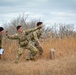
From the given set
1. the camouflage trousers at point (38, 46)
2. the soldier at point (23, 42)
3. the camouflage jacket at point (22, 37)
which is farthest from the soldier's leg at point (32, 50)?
the camouflage trousers at point (38, 46)

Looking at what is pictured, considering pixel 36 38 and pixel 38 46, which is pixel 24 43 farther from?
pixel 38 46

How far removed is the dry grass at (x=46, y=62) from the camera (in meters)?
10.8

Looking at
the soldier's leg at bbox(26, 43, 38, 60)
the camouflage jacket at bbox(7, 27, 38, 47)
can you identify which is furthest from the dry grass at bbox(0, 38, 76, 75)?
the camouflage jacket at bbox(7, 27, 38, 47)

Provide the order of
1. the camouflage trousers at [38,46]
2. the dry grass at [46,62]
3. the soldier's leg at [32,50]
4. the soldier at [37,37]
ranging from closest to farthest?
1. the dry grass at [46,62]
2. the soldier's leg at [32,50]
3. the soldier at [37,37]
4. the camouflage trousers at [38,46]

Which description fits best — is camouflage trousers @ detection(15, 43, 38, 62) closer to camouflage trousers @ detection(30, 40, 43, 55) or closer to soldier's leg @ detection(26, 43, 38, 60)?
soldier's leg @ detection(26, 43, 38, 60)

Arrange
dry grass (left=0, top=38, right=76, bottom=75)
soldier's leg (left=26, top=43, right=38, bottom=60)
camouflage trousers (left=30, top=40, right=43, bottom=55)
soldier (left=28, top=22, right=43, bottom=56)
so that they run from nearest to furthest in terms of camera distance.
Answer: dry grass (left=0, top=38, right=76, bottom=75) → soldier's leg (left=26, top=43, right=38, bottom=60) → soldier (left=28, top=22, right=43, bottom=56) → camouflage trousers (left=30, top=40, right=43, bottom=55)

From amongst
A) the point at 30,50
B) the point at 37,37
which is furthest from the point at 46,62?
the point at 37,37

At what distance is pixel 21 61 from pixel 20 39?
3.27 ft

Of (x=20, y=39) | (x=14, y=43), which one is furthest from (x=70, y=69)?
(x=14, y=43)

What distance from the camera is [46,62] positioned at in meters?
12.8

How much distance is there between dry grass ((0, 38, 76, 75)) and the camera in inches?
425

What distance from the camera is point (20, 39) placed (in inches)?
518

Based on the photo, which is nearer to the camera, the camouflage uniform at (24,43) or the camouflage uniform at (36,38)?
the camouflage uniform at (24,43)

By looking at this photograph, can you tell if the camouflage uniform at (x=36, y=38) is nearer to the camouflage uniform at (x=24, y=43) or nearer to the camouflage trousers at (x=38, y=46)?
the camouflage trousers at (x=38, y=46)
